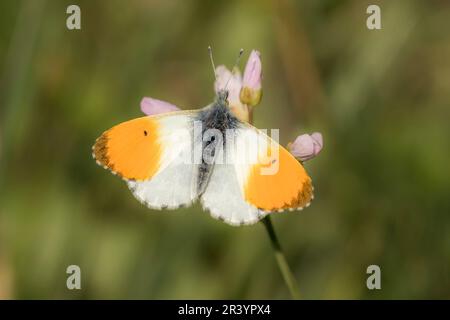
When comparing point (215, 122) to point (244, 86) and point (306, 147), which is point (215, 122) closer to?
point (244, 86)

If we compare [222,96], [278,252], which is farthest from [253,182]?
[222,96]

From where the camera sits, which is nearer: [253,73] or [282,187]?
[282,187]

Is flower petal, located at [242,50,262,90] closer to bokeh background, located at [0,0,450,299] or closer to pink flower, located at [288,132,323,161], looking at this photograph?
pink flower, located at [288,132,323,161]

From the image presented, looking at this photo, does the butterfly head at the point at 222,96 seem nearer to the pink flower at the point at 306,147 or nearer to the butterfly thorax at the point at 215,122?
the butterfly thorax at the point at 215,122

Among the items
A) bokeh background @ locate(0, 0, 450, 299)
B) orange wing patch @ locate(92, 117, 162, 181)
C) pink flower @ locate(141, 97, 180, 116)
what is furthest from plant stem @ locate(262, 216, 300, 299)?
bokeh background @ locate(0, 0, 450, 299)

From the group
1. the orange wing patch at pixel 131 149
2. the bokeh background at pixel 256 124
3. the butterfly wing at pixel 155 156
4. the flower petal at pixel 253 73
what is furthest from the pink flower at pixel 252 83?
the bokeh background at pixel 256 124

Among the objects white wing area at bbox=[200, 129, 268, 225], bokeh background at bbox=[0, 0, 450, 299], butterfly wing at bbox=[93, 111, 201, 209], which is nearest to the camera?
white wing area at bbox=[200, 129, 268, 225]
